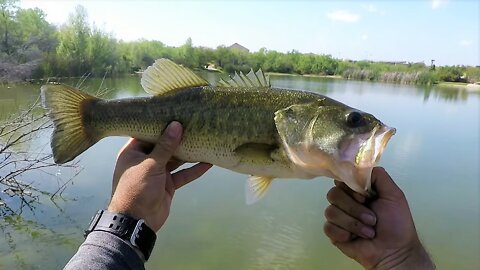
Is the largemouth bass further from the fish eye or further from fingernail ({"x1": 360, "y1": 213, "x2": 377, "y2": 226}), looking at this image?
fingernail ({"x1": 360, "y1": 213, "x2": 377, "y2": 226})

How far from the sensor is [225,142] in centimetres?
262

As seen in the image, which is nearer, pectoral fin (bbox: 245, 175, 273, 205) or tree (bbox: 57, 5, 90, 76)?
pectoral fin (bbox: 245, 175, 273, 205)

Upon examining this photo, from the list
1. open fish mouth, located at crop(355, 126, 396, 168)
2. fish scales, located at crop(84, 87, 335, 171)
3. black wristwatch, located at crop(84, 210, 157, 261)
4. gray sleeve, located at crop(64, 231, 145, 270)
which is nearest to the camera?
gray sleeve, located at crop(64, 231, 145, 270)

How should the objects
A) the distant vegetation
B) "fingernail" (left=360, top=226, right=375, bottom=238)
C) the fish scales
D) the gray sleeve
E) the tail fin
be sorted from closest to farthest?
the gray sleeve, "fingernail" (left=360, top=226, right=375, bottom=238), the fish scales, the tail fin, the distant vegetation

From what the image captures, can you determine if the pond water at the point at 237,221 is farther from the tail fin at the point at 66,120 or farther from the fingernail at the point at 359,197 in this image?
the fingernail at the point at 359,197

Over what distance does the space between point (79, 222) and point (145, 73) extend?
776cm

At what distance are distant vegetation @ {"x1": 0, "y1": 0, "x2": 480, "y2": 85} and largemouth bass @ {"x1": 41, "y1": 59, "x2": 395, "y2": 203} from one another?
924 centimetres

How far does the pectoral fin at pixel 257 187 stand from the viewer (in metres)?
2.71

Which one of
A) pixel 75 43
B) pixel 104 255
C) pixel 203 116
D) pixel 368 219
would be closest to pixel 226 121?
pixel 203 116

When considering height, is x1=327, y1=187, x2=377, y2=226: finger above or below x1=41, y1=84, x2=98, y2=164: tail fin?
below

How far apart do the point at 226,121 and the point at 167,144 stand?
0.40 m

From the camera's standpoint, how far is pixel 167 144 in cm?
252

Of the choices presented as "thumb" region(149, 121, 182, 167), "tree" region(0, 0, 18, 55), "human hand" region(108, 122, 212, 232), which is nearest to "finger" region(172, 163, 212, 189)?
→ "human hand" region(108, 122, 212, 232)

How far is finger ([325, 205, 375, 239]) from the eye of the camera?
2.37 meters
